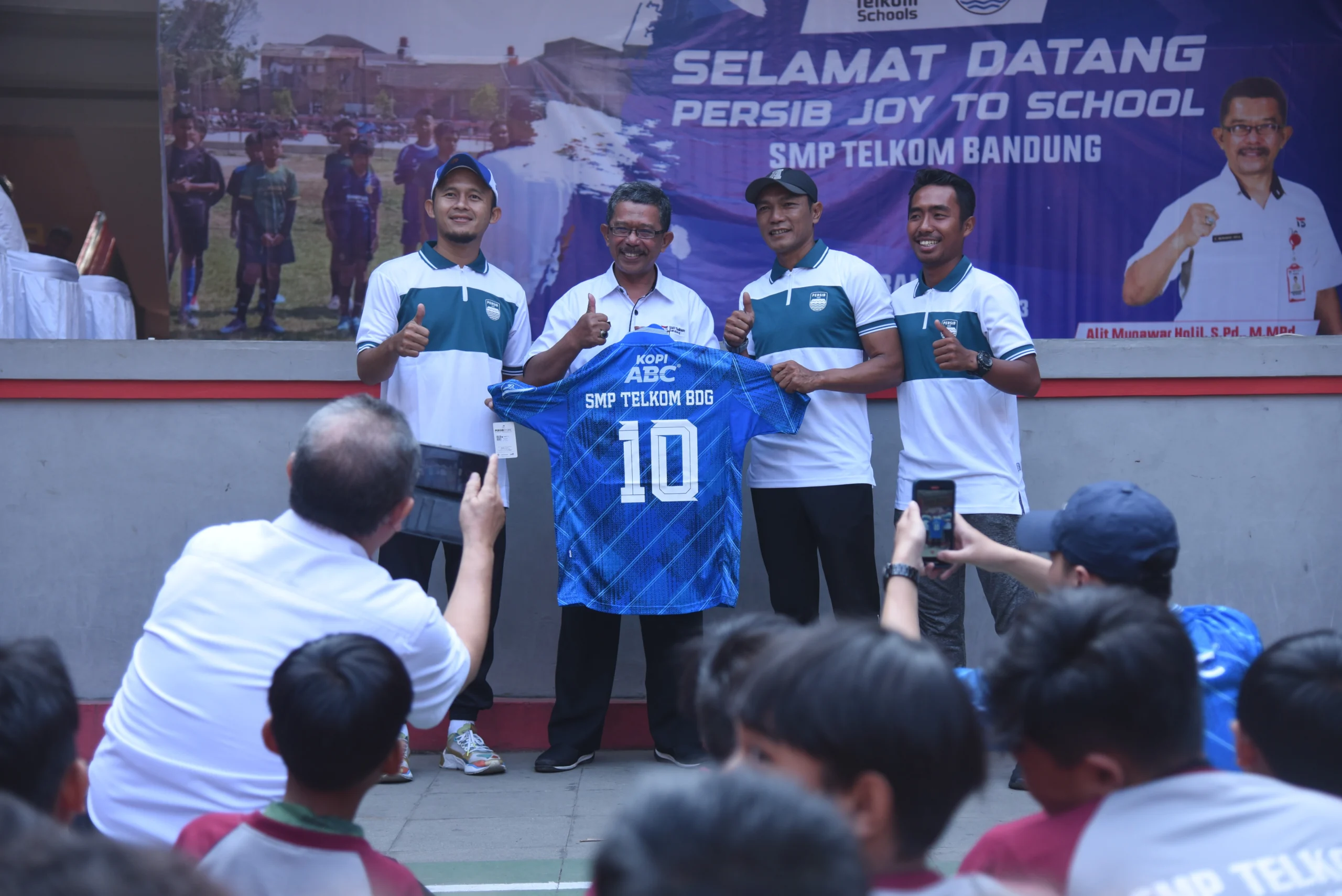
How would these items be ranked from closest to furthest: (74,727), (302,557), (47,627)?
(74,727) → (302,557) → (47,627)

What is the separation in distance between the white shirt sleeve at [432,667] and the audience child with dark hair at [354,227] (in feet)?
15.6

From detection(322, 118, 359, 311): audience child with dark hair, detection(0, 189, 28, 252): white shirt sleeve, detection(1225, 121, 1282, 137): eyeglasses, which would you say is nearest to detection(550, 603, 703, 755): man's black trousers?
detection(322, 118, 359, 311): audience child with dark hair

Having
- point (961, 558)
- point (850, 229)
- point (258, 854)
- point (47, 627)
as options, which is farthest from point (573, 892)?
point (850, 229)

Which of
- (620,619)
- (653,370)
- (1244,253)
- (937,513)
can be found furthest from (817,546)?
(1244,253)

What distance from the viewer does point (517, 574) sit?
16.5ft

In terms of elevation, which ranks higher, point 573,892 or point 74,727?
point 74,727

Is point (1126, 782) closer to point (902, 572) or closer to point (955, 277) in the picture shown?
point (902, 572)

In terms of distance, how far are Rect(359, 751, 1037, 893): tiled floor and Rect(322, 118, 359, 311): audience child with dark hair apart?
125 inches

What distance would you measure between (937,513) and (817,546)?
150 centimetres

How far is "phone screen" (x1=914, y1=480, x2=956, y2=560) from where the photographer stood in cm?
304

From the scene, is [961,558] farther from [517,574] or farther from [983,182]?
[983,182]

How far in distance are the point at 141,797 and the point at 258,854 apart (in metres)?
0.48

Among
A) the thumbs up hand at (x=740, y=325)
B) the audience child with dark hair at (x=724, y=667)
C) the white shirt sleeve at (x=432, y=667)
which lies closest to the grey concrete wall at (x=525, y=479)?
the thumbs up hand at (x=740, y=325)

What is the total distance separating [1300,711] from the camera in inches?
69.5
